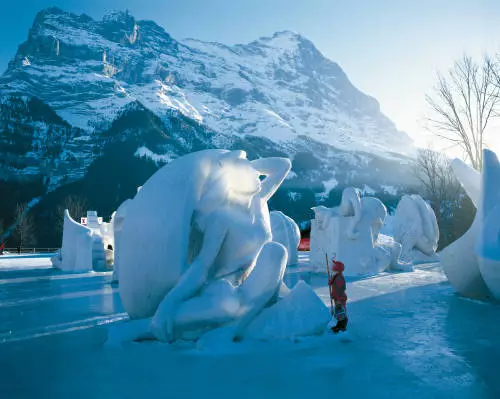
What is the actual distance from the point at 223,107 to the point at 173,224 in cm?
11651

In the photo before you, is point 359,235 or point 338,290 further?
point 359,235

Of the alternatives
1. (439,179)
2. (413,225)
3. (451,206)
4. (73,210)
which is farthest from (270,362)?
(73,210)

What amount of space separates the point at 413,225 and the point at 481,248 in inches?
449

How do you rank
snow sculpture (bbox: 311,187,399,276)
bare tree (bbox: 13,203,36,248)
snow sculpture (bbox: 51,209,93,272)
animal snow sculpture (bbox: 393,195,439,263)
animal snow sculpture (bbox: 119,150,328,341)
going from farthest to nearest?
bare tree (bbox: 13,203,36,248), animal snow sculpture (bbox: 393,195,439,263), snow sculpture (bbox: 51,209,93,272), snow sculpture (bbox: 311,187,399,276), animal snow sculpture (bbox: 119,150,328,341)

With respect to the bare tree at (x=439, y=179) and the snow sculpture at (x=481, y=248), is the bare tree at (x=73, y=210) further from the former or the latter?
the snow sculpture at (x=481, y=248)

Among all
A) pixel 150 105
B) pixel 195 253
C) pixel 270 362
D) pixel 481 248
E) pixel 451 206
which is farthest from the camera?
pixel 150 105

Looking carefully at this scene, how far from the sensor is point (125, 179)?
5056 cm

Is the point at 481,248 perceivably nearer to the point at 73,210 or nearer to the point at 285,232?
the point at 285,232

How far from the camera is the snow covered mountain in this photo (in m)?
56.8

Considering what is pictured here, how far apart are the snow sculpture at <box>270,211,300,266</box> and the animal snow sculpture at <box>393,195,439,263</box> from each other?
4933 mm

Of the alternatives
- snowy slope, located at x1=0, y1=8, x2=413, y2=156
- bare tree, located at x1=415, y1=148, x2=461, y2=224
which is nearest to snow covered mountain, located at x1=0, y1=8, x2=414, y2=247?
snowy slope, located at x1=0, y1=8, x2=413, y2=156

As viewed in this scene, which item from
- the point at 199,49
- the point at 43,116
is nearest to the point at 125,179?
the point at 43,116

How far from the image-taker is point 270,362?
423 centimetres

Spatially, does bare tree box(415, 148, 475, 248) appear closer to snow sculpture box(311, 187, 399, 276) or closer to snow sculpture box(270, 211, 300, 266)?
snow sculpture box(270, 211, 300, 266)
